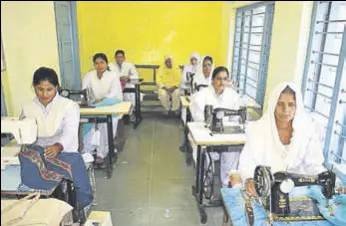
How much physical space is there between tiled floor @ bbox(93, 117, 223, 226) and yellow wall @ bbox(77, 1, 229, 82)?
2.77m

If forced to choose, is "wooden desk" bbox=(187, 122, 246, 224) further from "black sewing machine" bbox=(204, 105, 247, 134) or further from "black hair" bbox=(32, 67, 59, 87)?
"black hair" bbox=(32, 67, 59, 87)

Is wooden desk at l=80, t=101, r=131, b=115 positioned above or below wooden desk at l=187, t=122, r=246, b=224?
above

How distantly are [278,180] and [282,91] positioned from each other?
0.68m

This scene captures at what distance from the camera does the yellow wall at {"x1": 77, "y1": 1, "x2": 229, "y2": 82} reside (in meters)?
6.63

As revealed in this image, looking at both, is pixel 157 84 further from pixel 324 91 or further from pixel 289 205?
pixel 289 205

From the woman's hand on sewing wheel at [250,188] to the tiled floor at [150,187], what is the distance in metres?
1.18

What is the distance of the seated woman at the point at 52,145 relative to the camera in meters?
1.83

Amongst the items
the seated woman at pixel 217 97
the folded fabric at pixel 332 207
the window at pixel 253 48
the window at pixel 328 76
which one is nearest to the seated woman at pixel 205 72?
the window at pixel 253 48

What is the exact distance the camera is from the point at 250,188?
5.39ft

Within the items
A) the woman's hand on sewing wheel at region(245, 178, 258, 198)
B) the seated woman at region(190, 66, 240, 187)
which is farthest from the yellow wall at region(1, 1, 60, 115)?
the woman's hand on sewing wheel at region(245, 178, 258, 198)

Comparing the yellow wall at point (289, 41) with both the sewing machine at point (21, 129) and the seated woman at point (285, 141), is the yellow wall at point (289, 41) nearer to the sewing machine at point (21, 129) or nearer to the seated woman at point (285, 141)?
the seated woman at point (285, 141)

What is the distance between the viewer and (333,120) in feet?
7.90

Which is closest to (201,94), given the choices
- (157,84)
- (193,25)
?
(157,84)

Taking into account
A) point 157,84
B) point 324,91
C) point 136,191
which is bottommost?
point 136,191
